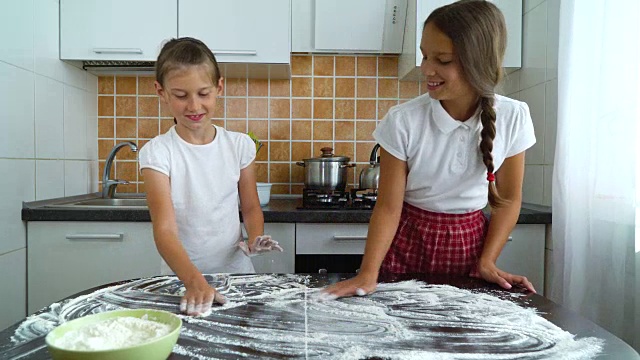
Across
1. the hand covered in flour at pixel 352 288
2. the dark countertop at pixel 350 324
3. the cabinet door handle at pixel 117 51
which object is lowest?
the dark countertop at pixel 350 324

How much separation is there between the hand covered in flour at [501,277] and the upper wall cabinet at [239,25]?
1.25 metres

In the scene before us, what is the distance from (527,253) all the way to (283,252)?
0.87 m

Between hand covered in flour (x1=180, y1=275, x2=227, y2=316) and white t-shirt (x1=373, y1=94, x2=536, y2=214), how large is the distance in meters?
0.54

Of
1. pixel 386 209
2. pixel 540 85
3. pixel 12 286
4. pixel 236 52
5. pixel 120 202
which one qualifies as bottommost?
pixel 12 286

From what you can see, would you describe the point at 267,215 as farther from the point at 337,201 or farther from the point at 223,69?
the point at 223,69

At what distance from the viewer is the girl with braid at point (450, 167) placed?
1.15m

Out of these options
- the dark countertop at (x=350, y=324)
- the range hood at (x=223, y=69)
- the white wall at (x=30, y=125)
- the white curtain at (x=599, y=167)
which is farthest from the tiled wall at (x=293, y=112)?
the dark countertop at (x=350, y=324)

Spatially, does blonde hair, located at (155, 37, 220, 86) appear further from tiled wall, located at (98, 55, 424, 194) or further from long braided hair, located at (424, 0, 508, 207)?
tiled wall, located at (98, 55, 424, 194)

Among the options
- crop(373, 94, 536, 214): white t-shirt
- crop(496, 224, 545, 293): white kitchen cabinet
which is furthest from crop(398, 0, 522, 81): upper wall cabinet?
crop(373, 94, 536, 214): white t-shirt

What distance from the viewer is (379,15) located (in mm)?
2264

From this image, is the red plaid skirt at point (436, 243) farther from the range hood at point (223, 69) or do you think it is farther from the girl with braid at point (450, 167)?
the range hood at point (223, 69)

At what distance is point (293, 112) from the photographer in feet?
8.13

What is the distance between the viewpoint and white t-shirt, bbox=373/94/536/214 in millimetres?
1242

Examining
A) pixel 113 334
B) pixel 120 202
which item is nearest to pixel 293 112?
pixel 120 202
